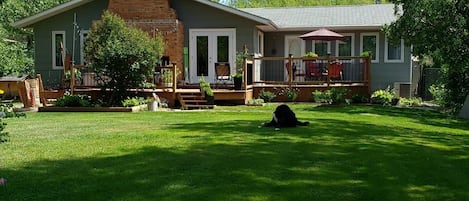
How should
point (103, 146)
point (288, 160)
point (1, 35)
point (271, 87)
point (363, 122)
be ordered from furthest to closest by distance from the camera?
1. point (1, 35)
2. point (271, 87)
3. point (363, 122)
4. point (103, 146)
5. point (288, 160)

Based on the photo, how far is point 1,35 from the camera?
81.1 feet

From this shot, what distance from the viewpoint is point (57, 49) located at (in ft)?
68.2

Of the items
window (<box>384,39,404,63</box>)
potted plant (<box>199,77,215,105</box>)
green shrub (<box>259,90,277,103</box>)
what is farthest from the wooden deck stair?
window (<box>384,39,404,63</box>)

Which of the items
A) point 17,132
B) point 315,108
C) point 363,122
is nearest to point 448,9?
point 315,108

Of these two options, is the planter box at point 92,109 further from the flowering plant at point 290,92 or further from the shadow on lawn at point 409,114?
the flowering plant at point 290,92

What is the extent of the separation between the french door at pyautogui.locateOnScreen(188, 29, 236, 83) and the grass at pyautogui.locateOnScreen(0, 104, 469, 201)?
9356 millimetres

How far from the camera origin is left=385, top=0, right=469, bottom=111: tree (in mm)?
14526

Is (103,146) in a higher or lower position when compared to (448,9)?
lower

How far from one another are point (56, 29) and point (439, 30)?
13737 mm

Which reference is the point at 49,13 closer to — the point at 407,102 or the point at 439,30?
the point at 407,102

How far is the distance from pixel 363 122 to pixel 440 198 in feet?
20.6

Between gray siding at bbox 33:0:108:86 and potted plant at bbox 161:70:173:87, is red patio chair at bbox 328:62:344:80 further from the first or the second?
gray siding at bbox 33:0:108:86

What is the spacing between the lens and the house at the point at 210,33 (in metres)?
19.2

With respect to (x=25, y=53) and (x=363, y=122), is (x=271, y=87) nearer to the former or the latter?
(x=363, y=122)
